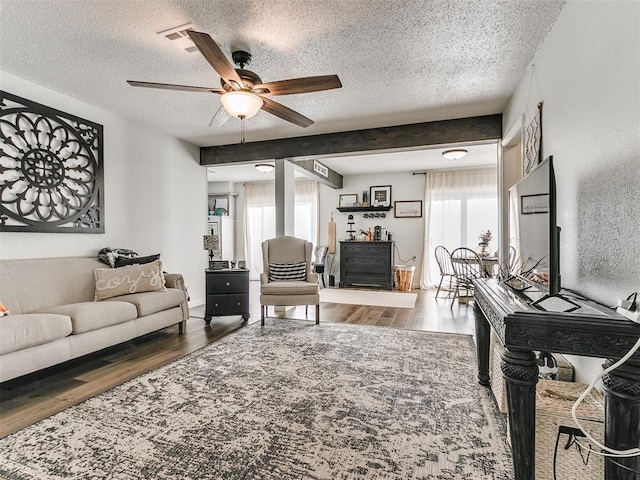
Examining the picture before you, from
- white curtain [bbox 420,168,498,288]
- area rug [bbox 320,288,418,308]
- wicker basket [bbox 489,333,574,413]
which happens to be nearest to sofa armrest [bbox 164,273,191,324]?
area rug [bbox 320,288,418,308]

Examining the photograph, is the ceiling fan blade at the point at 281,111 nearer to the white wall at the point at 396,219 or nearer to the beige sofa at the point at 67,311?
the beige sofa at the point at 67,311

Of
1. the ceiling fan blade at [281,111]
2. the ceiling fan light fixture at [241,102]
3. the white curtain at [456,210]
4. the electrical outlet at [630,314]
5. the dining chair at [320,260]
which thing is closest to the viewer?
the electrical outlet at [630,314]

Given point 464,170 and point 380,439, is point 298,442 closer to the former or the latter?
point 380,439

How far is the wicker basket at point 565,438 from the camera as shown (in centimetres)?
128

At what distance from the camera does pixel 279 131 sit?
4.39m

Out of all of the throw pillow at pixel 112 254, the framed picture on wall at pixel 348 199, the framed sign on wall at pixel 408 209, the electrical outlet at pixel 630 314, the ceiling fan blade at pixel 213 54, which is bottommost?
the electrical outlet at pixel 630 314

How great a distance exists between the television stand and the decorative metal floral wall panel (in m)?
3.69

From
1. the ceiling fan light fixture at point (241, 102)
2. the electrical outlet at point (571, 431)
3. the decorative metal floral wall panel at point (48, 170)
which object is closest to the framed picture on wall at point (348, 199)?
the decorative metal floral wall panel at point (48, 170)

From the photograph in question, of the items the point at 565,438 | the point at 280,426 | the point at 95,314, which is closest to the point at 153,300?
the point at 95,314

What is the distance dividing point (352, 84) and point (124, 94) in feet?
A: 7.25

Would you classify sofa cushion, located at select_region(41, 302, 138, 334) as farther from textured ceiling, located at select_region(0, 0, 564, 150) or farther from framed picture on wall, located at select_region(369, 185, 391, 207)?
framed picture on wall, located at select_region(369, 185, 391, 207)

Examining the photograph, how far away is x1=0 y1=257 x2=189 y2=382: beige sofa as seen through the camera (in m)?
2.17

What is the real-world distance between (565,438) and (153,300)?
3.17 m

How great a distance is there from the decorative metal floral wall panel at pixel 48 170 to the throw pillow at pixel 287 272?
78.2 inches
